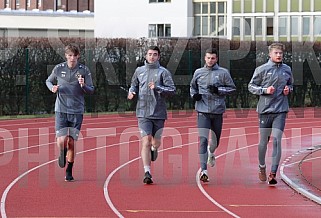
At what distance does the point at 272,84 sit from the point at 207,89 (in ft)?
3.12

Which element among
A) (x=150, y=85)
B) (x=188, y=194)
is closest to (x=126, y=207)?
(x=188, y=194)

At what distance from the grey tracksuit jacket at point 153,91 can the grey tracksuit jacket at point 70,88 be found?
750 mm

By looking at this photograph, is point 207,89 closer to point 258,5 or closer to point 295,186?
point 295,186

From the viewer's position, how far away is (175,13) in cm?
6369

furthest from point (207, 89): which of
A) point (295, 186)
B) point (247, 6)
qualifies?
point (247, 6)

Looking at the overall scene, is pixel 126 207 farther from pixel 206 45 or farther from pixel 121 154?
pixel 206 45

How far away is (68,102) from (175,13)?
5146cm

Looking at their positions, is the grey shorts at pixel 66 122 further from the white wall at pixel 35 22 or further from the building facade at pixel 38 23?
the white wall at pixel 35 22

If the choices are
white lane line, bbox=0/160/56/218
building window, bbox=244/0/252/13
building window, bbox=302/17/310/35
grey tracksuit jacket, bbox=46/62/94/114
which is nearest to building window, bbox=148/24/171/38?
building window, bbox=244/0/252/13

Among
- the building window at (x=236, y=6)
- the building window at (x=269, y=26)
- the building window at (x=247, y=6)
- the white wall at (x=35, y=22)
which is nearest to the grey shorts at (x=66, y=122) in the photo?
the white wall at (x=35, y=22)

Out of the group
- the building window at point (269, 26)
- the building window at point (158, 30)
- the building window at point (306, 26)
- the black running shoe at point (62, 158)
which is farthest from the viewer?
the building window at point (158, 30)

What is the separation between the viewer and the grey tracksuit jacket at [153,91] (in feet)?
41.4

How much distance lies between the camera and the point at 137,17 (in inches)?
2542

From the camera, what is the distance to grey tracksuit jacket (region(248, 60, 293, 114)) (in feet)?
40.9
